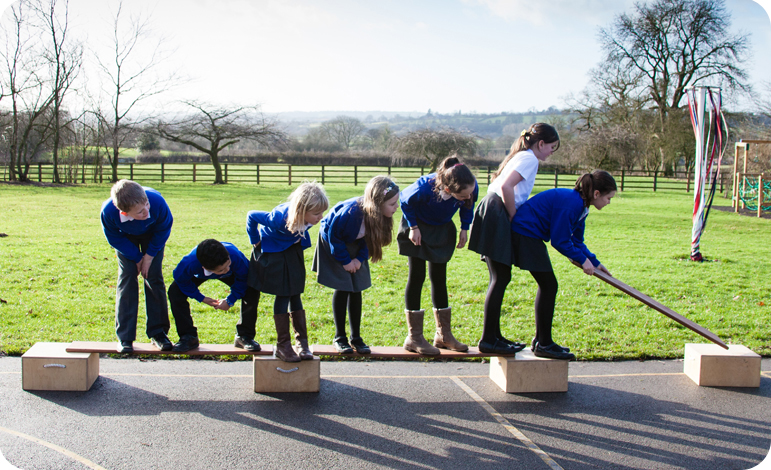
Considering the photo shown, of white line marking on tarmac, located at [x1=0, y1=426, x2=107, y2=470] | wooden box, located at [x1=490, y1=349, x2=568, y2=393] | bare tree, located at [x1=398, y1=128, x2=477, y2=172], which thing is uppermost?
bare tree, located at [x1=398, y1=128, x2=477, y2=172]

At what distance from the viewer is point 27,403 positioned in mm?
4008

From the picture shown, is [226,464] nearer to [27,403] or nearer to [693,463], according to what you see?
[27,403]

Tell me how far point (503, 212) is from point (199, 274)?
2361mm

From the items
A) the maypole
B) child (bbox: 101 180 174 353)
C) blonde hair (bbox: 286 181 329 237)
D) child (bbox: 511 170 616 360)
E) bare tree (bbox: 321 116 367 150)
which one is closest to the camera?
blonde hair (bbox: 286 181 329 237)

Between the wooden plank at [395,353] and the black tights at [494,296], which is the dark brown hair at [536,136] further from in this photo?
the wooden plank at [395,353]

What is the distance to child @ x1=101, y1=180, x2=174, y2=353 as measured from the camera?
14.0ft

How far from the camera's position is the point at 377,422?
388cm

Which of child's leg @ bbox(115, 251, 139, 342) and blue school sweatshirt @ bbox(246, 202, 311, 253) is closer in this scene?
blue school sweatshirt @ bbox(246, 202, 311, 253)

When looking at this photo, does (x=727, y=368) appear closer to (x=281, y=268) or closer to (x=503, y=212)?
(x=503, y=212)

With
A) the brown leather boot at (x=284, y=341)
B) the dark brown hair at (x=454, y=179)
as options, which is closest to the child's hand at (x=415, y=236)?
the dark brown hair at (x=454, y=179)

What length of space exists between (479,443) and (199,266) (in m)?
2.40

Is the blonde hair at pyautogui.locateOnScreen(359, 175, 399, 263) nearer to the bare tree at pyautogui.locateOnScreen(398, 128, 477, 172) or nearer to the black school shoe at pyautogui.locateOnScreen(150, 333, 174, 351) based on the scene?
the black school shoe at pyautogui.locateOnScreen(150, 333, 174, 351)

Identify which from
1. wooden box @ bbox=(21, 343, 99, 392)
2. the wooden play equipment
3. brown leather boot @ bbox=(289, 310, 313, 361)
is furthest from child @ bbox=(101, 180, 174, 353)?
the wooden play equipment

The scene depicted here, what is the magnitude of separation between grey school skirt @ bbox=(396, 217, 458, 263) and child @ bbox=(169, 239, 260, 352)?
49.2 inches
